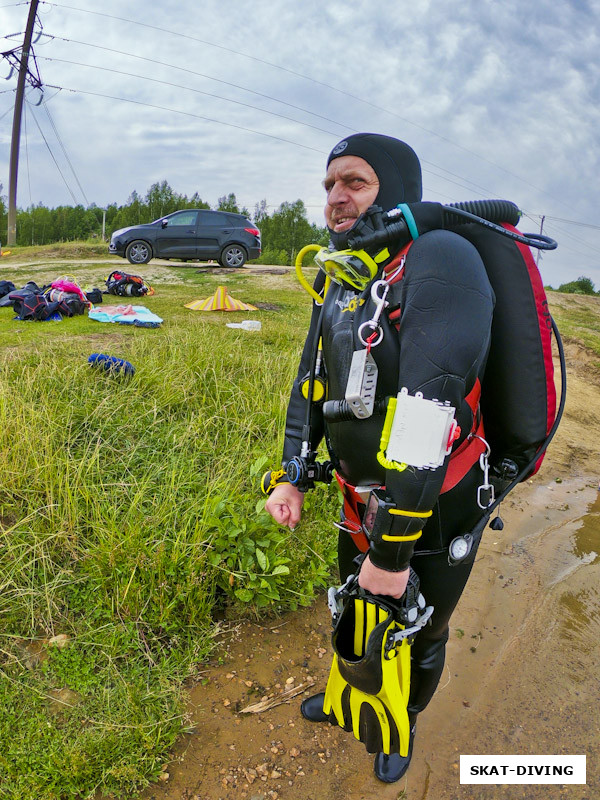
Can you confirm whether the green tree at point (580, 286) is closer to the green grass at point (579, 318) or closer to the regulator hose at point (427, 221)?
the green grass at point (579, 318)

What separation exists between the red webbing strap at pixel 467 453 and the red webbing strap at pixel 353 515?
297mm

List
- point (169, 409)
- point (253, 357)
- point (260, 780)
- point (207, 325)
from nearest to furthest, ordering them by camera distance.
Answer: point (260, 780) < point (169, 409) < point (253, 357) < point (207, 325)

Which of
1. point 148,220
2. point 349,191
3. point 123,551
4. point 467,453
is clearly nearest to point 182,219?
point 123,551

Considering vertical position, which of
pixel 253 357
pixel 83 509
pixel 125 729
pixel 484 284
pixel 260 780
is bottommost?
pixel 260 780

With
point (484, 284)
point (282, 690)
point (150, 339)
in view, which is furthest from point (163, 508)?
point (150, 339)

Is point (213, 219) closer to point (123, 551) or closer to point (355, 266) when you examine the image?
point (123, 551)

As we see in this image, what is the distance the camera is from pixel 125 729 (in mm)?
2115

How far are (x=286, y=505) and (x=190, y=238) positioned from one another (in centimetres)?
1204

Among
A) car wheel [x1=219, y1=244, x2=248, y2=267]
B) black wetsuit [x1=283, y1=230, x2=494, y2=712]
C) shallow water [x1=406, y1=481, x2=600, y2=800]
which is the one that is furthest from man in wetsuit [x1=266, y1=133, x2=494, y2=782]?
car wheel [x1=219, y1=244, x2=248, y2=267]

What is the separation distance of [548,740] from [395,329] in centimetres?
197

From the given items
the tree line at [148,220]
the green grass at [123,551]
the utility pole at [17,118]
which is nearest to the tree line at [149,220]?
the tree line at [148,220]

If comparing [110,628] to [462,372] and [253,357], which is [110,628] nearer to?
[462,372]

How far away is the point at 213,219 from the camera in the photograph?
518 inches

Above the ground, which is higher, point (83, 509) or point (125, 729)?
point (83, 509)
